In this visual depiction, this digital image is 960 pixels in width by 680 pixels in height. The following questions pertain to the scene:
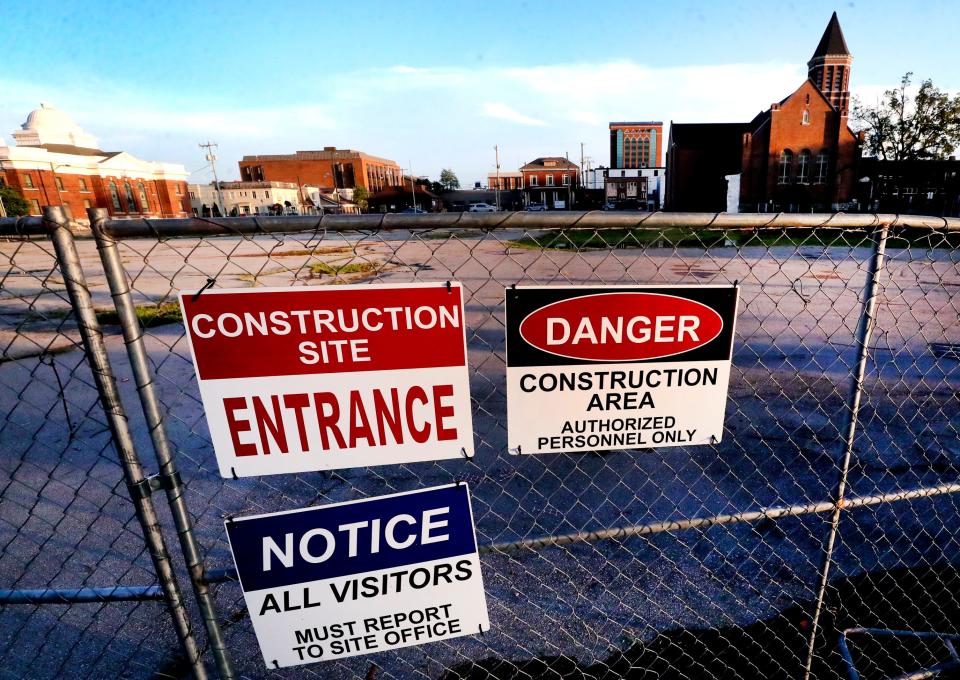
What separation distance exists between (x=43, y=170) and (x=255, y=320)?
70026 mm

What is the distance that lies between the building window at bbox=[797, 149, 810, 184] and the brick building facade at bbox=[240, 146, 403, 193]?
66979mm

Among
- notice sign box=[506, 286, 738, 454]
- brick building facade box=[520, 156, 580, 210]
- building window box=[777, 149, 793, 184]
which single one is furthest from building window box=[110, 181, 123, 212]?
notice sign box=[506, 286, 738, 454]

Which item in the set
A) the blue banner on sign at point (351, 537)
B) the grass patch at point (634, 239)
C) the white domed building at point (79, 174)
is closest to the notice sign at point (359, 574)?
the blue banner on sign at point (351, 537)

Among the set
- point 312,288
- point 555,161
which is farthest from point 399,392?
point 555,161

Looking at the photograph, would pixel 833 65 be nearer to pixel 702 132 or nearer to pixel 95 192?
pixel 702 132

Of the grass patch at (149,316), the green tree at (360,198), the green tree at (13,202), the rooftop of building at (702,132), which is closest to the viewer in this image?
the grass patch at (149,316)

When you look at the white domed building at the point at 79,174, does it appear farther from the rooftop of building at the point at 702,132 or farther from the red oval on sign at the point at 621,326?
the red oval on sign at the point at 621,326

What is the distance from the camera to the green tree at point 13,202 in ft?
149

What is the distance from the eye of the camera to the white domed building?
51812 millimetres

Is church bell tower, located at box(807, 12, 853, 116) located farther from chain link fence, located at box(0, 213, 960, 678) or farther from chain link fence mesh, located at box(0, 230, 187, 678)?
chain link fence mesh, located at box(0, 230, 187, 678)

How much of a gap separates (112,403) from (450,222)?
118 cm

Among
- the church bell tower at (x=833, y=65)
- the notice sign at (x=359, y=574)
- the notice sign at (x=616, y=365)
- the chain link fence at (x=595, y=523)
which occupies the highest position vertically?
the church bell tower at (x=833, y=65)

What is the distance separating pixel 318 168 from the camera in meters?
90.1

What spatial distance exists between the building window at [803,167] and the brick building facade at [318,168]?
67.0 metres
